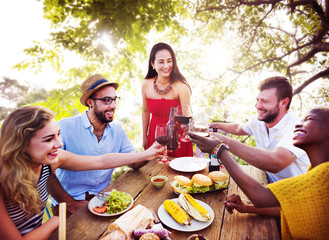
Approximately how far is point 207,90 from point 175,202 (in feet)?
21.5

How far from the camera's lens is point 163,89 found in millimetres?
3791

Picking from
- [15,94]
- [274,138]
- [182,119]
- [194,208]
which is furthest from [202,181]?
[15,94]

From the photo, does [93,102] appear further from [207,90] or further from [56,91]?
[207,90]

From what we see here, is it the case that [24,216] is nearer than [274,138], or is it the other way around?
[24,216]

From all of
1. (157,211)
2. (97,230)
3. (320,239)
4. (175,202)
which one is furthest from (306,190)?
(97,230)

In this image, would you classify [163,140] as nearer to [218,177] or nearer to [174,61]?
[218,177]

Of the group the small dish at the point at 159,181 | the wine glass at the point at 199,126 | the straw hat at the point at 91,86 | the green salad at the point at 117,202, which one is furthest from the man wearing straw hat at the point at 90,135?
the wine glass at the point at 199,126

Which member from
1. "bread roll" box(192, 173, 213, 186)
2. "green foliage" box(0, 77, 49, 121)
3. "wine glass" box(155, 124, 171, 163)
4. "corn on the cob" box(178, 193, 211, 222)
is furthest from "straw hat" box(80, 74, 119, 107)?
"green foliage" box(0, 77, 49, 121)

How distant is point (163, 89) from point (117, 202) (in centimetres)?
250

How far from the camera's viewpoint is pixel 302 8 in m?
5.87

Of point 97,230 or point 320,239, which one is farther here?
point 97,230

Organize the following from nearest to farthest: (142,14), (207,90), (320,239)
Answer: (320,239) → (142,14) → (207,90)

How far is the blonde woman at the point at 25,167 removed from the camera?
138 centimetres

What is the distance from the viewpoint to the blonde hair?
1.42 m
